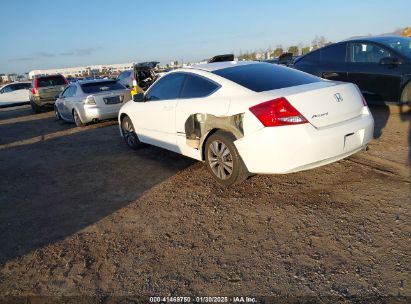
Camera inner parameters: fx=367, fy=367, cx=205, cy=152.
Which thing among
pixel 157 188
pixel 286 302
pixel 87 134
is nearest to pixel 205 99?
pixel 157 188

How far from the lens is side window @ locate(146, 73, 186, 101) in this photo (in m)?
5.43

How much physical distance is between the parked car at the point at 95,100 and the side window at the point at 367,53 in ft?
Answer: 19.8

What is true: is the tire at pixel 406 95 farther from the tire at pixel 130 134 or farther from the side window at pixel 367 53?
the tire at pixel 130 134

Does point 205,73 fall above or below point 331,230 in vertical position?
above

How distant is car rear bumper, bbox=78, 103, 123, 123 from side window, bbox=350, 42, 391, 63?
620 cm

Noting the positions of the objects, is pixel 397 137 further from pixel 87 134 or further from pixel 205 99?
pixel 87 134

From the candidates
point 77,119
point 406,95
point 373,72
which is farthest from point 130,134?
point 406,95

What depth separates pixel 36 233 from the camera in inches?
151

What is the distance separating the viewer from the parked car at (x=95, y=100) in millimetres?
10164

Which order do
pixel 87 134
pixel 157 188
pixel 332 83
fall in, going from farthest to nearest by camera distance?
1. pixel 87 134
2. pixel 157 188
3. pixel 332 83

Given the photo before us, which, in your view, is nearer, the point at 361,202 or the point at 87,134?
the point at 361,202

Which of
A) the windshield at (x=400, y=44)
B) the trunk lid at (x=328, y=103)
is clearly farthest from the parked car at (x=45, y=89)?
the trunk lid at (x=328, y=103)

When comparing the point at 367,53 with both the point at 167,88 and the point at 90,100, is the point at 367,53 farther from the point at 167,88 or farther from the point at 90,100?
the point at 90,100

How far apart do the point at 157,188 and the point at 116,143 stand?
136 inches
